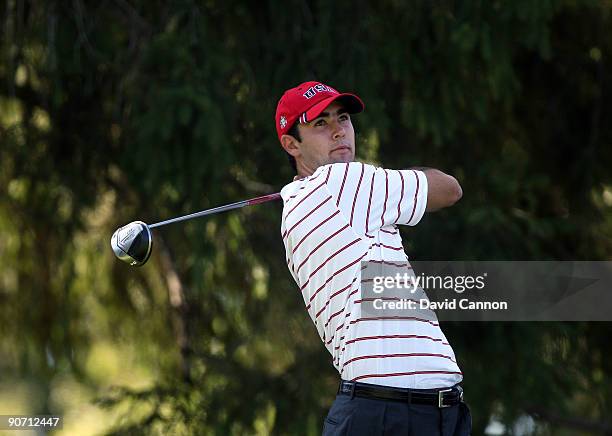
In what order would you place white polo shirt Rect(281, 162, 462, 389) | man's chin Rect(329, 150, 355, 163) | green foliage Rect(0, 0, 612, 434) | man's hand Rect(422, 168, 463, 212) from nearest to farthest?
white polo shirt Rect(281, 162, 462, 389) < man's hand Rect(422, 168, 463, 212) < man's chin Rect(329, 150, 355, 163) < green foliage Rect(0, 0, 612, 434)

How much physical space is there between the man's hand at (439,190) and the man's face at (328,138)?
0.27 meters

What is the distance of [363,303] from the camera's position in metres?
2.46

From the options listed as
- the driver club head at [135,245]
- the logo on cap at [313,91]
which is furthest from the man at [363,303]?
the driver club head at [135,245]

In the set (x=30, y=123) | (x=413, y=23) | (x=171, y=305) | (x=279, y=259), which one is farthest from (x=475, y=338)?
(x=30, y=123)

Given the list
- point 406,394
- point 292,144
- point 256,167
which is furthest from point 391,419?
point 256,167

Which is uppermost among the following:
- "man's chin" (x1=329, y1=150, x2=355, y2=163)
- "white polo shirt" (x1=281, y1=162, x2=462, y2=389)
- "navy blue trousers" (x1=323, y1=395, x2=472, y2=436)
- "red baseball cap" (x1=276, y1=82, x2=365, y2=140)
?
"red baseball cap" (x1=276, y1=82, x2=365, y2=140)

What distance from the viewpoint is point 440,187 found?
261cm

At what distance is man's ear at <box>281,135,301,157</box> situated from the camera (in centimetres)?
288

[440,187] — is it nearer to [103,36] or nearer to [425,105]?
[425,105]

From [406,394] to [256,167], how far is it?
2.81 metres

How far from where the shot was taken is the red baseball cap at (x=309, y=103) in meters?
2.80

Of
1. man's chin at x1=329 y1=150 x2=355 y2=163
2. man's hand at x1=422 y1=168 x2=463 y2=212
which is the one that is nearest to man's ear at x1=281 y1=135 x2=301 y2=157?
man's chin at x1=329 y1=150 x2=355 y2=163

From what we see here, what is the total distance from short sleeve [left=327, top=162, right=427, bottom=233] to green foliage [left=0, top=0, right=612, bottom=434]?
2.09 m

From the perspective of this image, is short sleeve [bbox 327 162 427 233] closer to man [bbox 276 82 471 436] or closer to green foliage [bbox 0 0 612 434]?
man [bbox 276 82 471 436]
